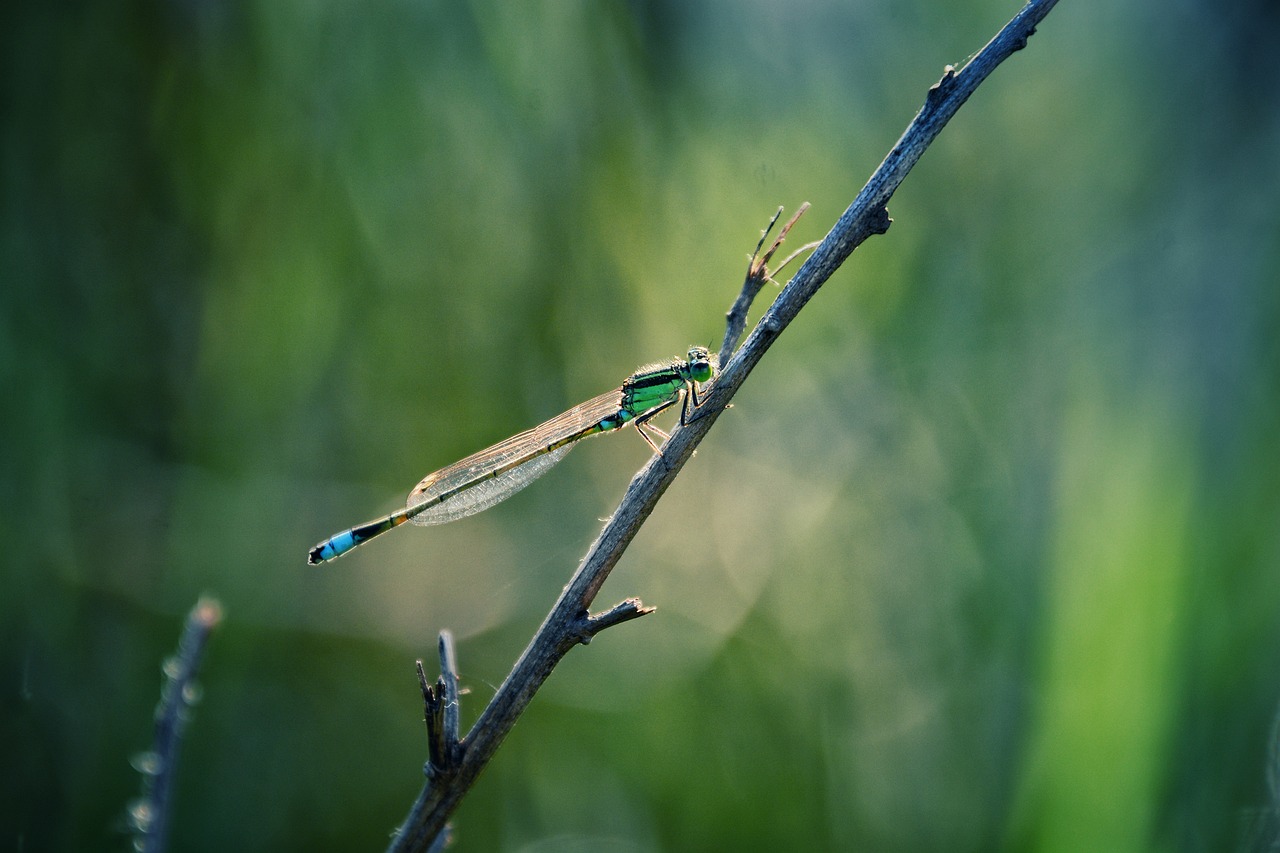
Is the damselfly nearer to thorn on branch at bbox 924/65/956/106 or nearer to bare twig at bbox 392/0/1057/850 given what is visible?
bare twig at bbox 392/0/1057/850

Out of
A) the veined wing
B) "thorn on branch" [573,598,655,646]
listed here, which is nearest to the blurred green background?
the veined wing

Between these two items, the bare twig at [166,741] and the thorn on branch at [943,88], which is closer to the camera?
the thorn on branch at [943,88]

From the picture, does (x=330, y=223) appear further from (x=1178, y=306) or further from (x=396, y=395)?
(x=1178, y=306)

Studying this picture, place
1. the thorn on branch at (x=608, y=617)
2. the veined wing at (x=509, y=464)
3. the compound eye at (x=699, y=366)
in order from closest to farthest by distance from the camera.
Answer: the thorn on branch at (x=608, y=617), the compound eye at (x=699, y=366), the veined wing at (x=509, y=464)

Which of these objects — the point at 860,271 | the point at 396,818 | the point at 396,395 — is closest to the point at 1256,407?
the point at 860,271

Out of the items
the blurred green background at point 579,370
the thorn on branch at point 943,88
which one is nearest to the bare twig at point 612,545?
the thorn on branch at point 943,88

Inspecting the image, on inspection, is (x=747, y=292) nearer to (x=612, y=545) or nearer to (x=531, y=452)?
(x=612, y=545)

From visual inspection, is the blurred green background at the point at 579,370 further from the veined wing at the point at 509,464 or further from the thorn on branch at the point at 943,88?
the thorn on branch at the point at 943,88
